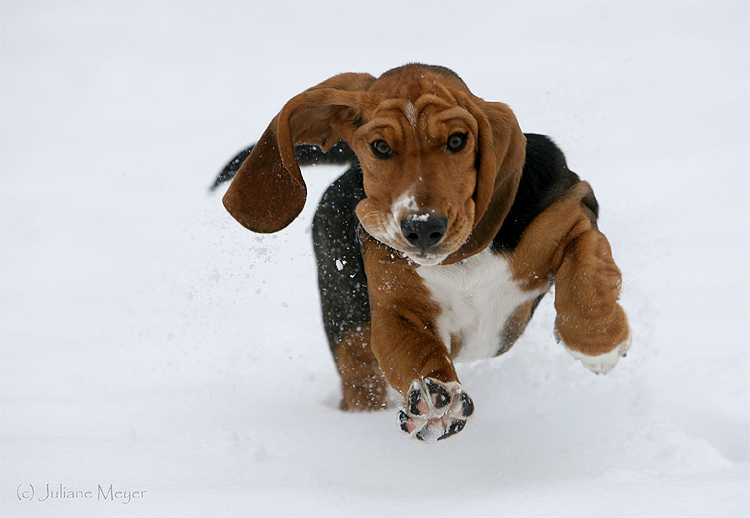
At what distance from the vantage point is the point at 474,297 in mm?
3152

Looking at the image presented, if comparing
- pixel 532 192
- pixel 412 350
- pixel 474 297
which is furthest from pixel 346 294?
pixel 532 192

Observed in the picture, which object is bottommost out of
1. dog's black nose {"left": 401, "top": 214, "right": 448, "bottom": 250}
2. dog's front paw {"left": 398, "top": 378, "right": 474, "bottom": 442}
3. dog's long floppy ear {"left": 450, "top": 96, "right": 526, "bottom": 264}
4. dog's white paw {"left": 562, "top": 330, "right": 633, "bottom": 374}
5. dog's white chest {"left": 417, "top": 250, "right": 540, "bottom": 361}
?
dog's front paw {"left": 398, "top": 378, "right": 474, "bottom": 442}

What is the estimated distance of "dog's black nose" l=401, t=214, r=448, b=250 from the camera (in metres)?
2.37

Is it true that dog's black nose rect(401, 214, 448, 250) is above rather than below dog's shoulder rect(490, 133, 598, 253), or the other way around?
below

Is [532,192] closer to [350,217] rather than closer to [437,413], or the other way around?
[350,217]

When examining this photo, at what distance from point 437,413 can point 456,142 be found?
86cm

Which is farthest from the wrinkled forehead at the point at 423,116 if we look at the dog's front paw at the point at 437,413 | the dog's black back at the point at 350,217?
the dog's front paw at the point at 437,413

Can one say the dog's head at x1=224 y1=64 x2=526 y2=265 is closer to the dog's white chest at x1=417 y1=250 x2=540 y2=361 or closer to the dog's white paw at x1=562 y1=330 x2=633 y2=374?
the dog's white chest at x1=417 y1=250 x2=540 y2=361

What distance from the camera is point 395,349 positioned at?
289 centimetres

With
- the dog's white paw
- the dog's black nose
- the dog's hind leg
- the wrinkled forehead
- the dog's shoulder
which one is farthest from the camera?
the dog's hind leg

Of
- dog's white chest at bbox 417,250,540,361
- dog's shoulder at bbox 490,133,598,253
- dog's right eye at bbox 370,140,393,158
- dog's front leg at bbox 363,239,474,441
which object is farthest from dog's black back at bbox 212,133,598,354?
dog's right eye at bbox 370,140,393,158

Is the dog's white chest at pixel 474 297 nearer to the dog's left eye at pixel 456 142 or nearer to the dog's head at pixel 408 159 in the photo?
the dog's head at pixel 408 159

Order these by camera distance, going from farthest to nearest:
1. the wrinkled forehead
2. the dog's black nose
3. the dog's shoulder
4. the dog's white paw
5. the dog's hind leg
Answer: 1. the dog's hind leg
2. the dog's shoulder
3. the dog's white paw
4. the wrinkled forehead
5. the dog's black nose

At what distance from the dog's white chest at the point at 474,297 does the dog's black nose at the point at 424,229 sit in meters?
0.62
